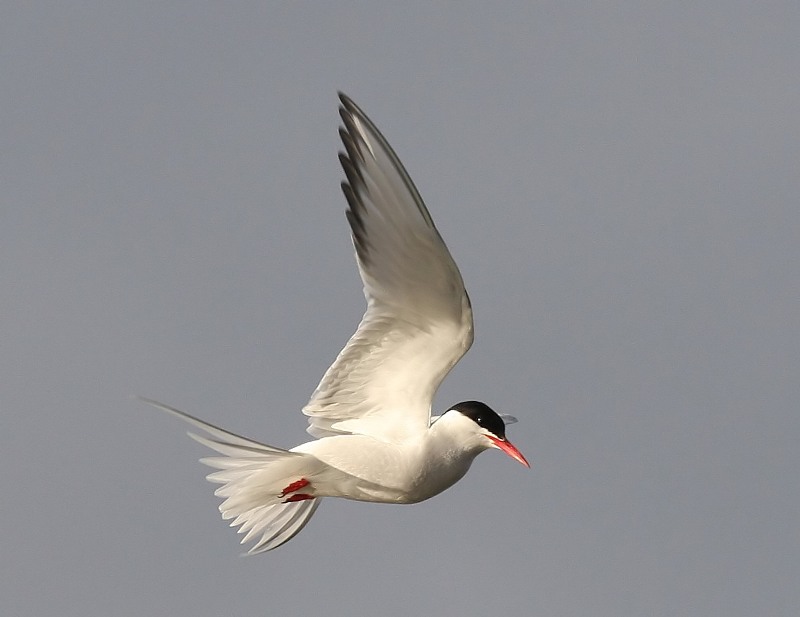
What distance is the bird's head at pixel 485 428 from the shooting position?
9.41 meters

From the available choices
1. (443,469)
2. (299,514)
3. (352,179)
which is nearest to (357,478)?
(443,469)

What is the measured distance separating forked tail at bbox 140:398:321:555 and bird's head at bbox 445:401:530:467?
1.13 m

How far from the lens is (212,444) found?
8750 millimetres

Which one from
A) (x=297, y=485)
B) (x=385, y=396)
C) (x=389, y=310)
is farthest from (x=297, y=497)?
(x=389, y=310)

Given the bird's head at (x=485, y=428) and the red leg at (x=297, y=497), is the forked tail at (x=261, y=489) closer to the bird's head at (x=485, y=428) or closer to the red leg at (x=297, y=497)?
the red leg at (x=297, y=497)

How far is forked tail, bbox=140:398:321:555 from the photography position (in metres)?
9.09

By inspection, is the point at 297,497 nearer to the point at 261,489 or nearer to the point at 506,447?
the point at 261,489

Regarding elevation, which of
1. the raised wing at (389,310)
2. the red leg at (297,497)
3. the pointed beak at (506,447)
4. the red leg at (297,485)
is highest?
the raised wing at (389,310)

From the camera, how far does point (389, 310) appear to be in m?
9.20

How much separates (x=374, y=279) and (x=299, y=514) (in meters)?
2.35

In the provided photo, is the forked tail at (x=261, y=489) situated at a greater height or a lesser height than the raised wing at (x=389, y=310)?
lesser

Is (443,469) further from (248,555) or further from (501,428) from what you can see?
(248,555)

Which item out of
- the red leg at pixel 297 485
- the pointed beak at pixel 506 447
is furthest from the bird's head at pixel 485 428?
the red leg at pixel 297 485

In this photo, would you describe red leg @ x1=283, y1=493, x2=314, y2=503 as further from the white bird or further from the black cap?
the black cap
